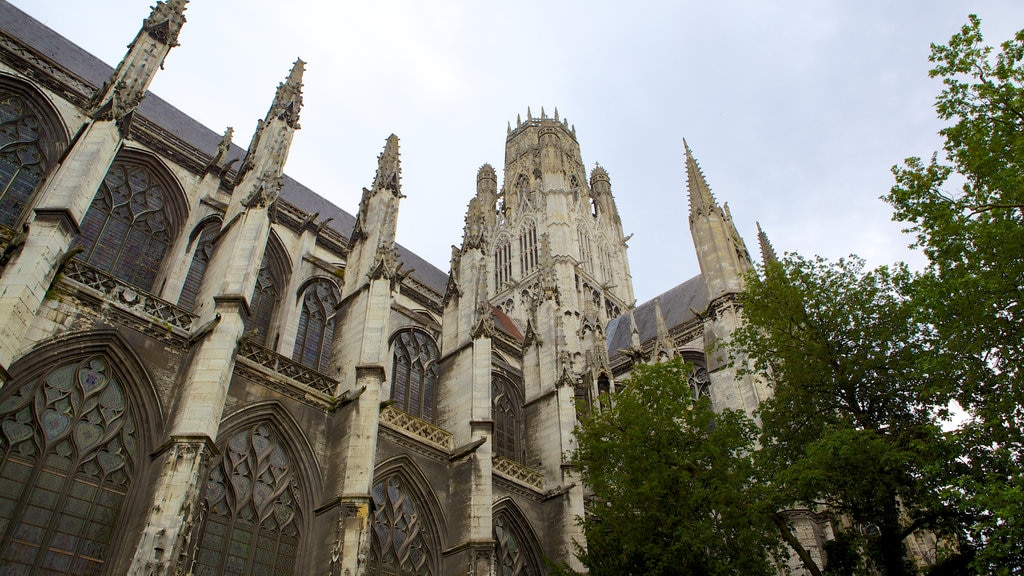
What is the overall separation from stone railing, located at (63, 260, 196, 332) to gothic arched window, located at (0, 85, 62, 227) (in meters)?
2.96

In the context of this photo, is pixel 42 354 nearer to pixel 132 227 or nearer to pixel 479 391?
pixel 132 227

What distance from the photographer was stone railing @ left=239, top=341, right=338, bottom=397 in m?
11.4

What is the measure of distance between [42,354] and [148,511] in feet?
8.55

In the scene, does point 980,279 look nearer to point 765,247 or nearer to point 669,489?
point 669,489

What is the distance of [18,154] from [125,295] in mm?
4588

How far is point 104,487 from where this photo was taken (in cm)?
897

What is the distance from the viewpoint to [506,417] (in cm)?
1798

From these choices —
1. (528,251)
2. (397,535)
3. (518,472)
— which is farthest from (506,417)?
(528,251)

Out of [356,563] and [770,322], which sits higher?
[770,322]

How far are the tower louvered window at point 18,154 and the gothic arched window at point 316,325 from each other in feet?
18.2

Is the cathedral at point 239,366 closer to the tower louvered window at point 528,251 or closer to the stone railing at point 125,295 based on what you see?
the stone railing at point 125,295

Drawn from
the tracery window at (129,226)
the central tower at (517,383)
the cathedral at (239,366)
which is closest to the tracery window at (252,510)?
the cathedral at (239,366)

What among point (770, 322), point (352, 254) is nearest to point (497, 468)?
point (352, 254)

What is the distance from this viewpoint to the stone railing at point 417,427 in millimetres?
13156
